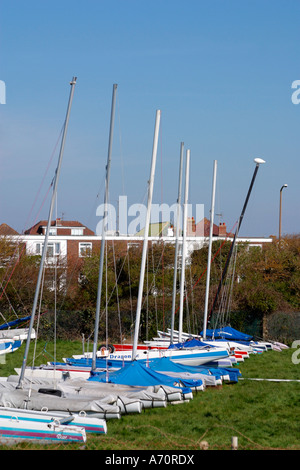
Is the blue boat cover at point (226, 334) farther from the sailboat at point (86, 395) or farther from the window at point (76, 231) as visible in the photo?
the window at point (76, 231)

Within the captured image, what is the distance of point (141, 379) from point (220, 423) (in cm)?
346

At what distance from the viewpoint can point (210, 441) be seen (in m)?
13.0

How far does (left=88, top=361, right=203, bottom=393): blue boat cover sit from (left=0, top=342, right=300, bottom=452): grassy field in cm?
55

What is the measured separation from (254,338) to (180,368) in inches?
604

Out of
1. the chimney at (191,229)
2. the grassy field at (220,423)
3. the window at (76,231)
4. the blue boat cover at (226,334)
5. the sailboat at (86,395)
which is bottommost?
the blue boat cover at (226,334)

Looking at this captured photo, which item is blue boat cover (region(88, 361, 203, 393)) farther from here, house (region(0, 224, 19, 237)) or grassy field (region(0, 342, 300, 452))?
house (region(0, 224, 19, 237))

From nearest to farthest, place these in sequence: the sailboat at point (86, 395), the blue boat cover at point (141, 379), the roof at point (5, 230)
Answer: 1. the sailboat at point (86, 395)
2. the blue boat cover at point (141, 379)
3. the roof at point (5, 230)

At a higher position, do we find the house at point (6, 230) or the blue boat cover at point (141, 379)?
the house at point (6, 230)

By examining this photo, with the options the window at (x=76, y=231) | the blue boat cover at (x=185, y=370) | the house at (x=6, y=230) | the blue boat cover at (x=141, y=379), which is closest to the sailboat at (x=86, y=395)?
the blue boat cover at (x=141, y=379)

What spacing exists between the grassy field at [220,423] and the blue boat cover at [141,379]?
21.7 inches

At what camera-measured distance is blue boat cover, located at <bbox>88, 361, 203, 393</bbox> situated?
58.0ft

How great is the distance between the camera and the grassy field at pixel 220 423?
12734 mm

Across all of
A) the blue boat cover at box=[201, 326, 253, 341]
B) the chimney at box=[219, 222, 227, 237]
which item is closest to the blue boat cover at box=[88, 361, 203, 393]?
the blue boat cover at box=[201, 326, 253, 341]
